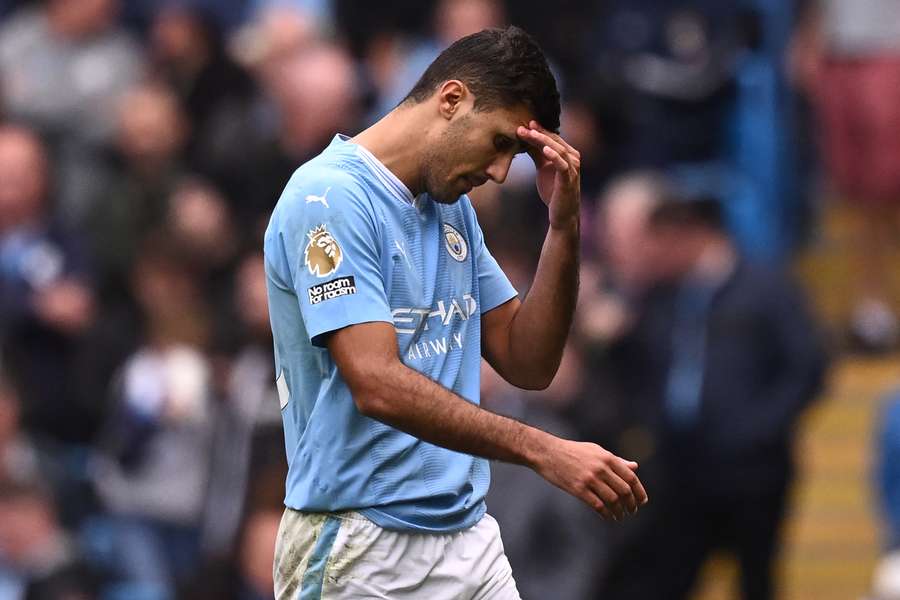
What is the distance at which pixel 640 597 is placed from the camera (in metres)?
9.16

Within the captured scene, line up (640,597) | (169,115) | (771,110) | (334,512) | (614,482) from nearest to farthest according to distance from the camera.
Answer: (614,482), (334,512), (640,597), (169,115), (771,110)

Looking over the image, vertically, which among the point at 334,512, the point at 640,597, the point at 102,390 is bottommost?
the point at 640,597

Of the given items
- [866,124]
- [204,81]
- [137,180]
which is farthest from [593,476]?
[866,124]

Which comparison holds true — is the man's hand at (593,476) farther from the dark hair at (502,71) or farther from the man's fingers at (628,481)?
the dark hair at (502,71)

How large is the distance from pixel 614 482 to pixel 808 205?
793 centimetres

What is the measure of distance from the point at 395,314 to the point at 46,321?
5070 mm

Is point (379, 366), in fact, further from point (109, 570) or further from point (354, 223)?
point (109, 570)

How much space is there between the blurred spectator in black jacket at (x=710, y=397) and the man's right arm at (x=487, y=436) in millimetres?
4621

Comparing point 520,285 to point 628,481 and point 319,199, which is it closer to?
point 319,199

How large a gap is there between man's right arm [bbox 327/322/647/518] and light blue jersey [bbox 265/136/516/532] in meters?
0.17

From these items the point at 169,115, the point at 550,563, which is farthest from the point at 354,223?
the point at 169,115

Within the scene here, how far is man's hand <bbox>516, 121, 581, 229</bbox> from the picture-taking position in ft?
14.9

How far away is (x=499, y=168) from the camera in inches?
181

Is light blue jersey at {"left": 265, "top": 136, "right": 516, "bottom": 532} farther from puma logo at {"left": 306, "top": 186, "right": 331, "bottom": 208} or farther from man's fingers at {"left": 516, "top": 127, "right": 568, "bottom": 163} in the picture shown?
man's fingers at {"left": 516, "top": 127, "right": 568, "bottom": 163}
